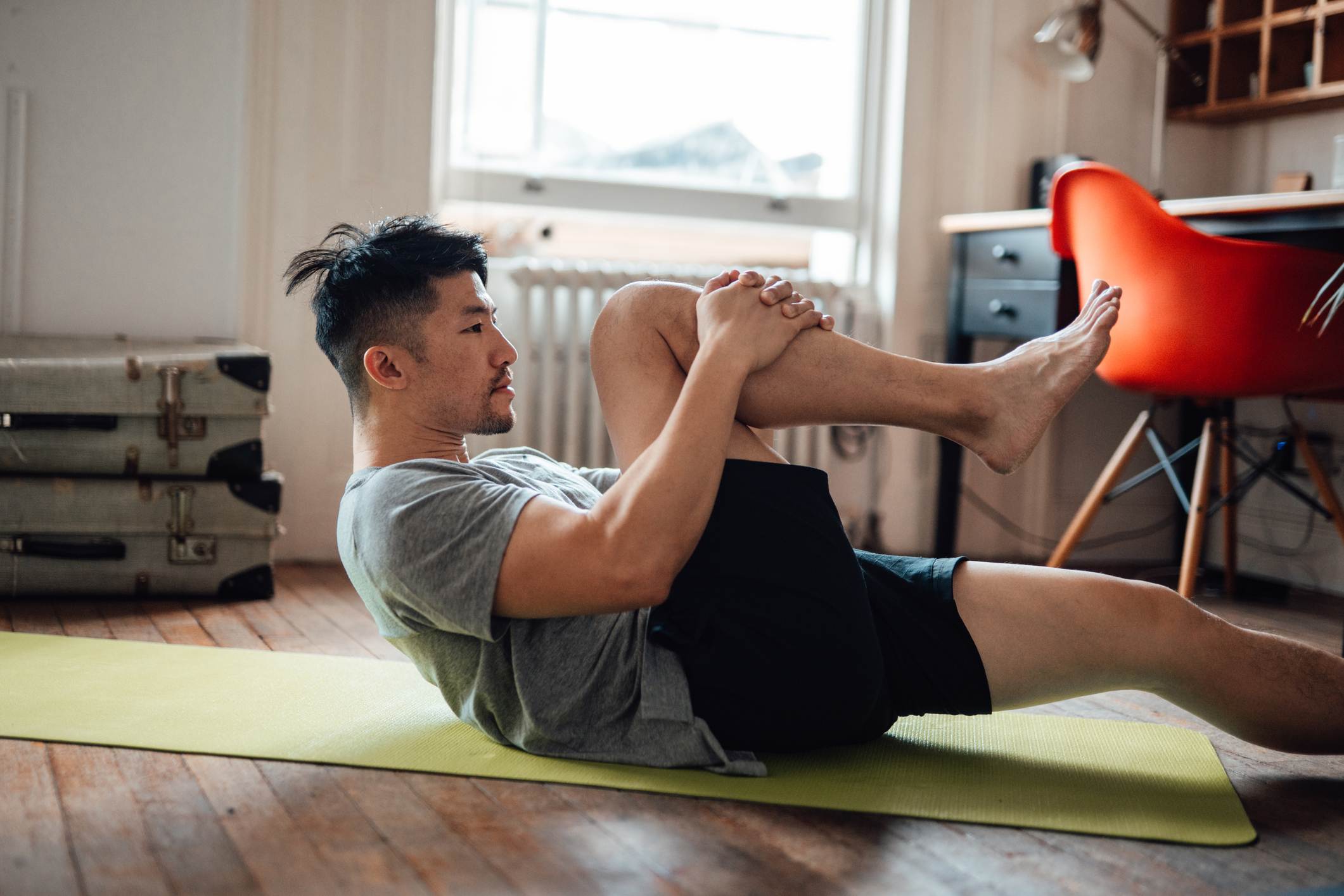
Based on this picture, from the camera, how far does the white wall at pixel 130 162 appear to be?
112 inches

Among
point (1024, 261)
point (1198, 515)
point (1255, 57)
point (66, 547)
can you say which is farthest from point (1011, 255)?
point (66, 547)

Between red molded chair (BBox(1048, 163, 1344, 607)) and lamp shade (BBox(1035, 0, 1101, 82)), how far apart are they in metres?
0.93

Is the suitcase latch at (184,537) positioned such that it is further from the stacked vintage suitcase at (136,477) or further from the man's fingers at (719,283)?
the man's fingers at (719,283)

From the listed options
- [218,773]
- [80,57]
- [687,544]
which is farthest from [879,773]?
[80,57]

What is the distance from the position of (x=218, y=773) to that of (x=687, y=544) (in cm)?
61

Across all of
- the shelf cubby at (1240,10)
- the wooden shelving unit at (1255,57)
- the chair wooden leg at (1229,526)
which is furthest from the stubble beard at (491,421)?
the shelf cubby at (1240,10)

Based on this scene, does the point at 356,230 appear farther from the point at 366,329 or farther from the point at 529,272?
the point at 529,272

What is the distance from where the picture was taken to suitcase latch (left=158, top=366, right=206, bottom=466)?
2.48 meters

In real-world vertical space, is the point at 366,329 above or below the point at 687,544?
above

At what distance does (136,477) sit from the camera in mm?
2518

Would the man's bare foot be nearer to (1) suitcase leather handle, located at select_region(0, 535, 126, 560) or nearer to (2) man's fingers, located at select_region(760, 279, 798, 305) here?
(2) man's fingers, located at select_region(760, 279, 798, 305)

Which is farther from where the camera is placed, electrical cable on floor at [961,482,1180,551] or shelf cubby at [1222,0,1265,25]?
electrical cable on floor at [961,482,1180,551]

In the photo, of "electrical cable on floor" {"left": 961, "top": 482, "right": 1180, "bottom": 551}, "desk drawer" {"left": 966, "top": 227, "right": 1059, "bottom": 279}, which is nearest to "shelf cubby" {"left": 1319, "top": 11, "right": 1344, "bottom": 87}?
"desk drawer" {"left": 966, "top": 227, "right": 1059, "bottom": 279}

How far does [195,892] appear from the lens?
1108 mm
